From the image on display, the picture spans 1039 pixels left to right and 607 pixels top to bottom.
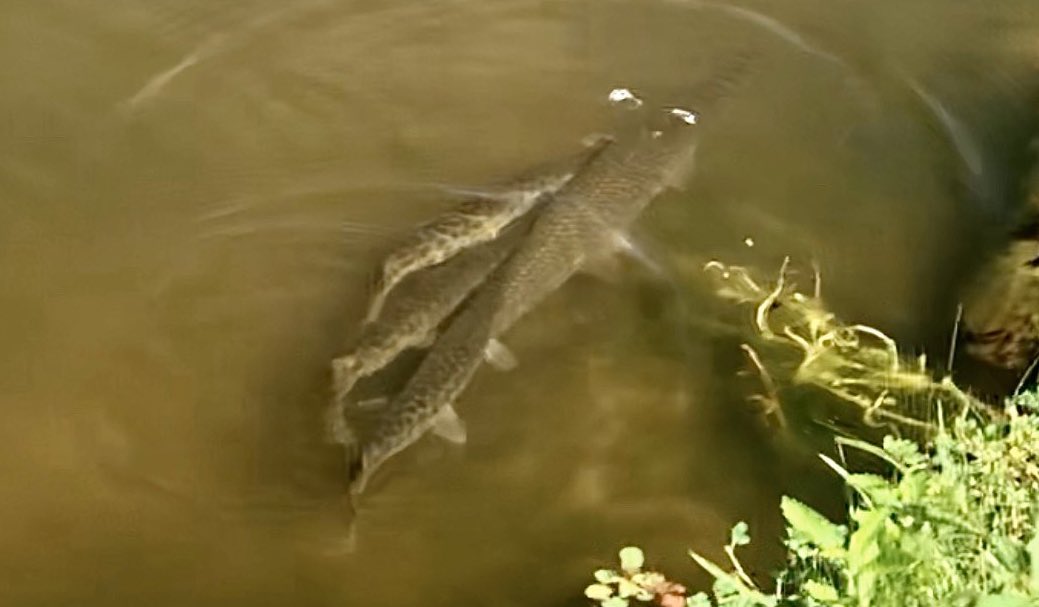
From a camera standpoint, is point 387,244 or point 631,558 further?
point 387,244

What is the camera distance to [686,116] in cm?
447

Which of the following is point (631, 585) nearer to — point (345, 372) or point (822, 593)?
point (822, 593)

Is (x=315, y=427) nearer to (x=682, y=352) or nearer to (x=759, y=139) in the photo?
(x=682, y=352)

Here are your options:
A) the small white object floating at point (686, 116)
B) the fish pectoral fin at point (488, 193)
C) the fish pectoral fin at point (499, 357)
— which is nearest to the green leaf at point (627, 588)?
the fish pectoral fin at point (499, 357)

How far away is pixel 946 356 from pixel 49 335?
2568 mm

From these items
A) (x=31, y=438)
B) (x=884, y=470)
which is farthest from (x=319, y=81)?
(x=884, y=470)

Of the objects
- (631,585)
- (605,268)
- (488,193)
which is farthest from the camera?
(488,193)

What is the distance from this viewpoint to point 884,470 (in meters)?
3.46

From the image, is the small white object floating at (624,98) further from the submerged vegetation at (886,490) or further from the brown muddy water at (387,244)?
the submerged vegetation at (886,490)

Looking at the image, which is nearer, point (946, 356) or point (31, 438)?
point (31, 438)

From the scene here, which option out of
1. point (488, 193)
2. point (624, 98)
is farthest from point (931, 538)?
point (624, 98)

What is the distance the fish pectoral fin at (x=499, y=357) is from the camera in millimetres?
3846

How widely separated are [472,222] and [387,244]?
12.8 inches

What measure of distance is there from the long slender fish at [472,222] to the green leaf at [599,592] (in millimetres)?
1014
